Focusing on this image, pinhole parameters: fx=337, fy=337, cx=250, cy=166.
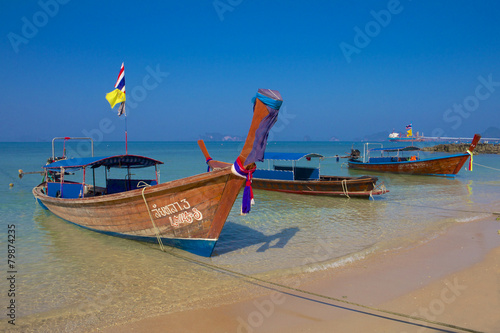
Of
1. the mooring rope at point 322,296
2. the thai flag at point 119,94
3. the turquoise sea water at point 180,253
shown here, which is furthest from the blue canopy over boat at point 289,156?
the mooring rope at point 322,296

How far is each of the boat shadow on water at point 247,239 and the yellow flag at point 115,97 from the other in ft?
17.1

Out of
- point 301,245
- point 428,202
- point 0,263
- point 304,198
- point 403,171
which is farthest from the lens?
point 403,171

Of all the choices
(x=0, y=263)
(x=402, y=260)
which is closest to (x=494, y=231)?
(x=402, y=260)

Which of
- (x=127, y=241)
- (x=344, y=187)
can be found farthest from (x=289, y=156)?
(x=127, y=241)

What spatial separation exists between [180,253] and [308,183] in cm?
1022

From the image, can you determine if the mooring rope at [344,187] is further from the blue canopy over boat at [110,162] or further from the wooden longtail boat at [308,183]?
the blue canopy over boat at [110,162]

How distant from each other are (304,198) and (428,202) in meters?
5.60

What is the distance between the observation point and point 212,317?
5020 millimetres

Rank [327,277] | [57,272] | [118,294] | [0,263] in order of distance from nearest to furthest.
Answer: [118,294]
[327,277]
[57,272]
[0,263]

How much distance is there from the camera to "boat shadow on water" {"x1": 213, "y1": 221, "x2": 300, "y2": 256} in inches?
341

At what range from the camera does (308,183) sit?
17.0m

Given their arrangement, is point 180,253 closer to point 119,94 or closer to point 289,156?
point 119,94

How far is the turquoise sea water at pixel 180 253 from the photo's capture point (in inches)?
219

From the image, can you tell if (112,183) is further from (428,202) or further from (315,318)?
(428,202)
